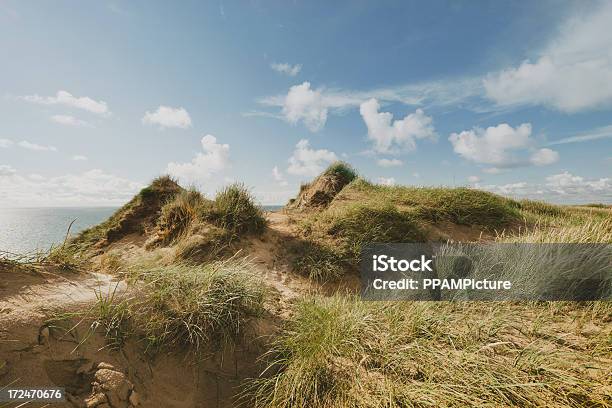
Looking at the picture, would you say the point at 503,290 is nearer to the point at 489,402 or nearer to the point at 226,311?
the point at 489,402

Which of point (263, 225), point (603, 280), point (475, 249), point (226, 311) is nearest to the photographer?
point (226, 311)

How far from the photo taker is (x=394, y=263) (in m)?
6.94

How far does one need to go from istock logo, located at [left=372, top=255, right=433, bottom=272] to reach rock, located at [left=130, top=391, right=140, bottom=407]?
16.1ft

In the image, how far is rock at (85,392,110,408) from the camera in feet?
8.20

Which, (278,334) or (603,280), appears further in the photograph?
(603,280)

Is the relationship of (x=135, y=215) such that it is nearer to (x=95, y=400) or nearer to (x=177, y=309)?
(x=177, y=309)

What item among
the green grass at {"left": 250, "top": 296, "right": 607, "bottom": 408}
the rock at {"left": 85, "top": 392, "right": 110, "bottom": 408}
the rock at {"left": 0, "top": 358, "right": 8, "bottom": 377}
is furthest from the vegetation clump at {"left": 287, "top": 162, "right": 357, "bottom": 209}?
the rock at {"left": 0, "top": 358, "right": 8, "bottom": 377}

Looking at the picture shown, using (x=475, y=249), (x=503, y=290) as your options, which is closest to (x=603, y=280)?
(x=503, y=290)

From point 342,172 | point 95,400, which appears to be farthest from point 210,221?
point 342,172

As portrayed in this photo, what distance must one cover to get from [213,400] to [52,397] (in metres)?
1.40

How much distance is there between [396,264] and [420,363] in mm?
4110

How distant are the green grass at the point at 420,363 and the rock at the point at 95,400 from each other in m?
1.32

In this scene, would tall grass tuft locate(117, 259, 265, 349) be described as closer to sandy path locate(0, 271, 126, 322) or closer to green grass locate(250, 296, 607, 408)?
sandy path locate(0, 271, 126, 322)

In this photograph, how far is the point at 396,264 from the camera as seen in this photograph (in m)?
6.89
